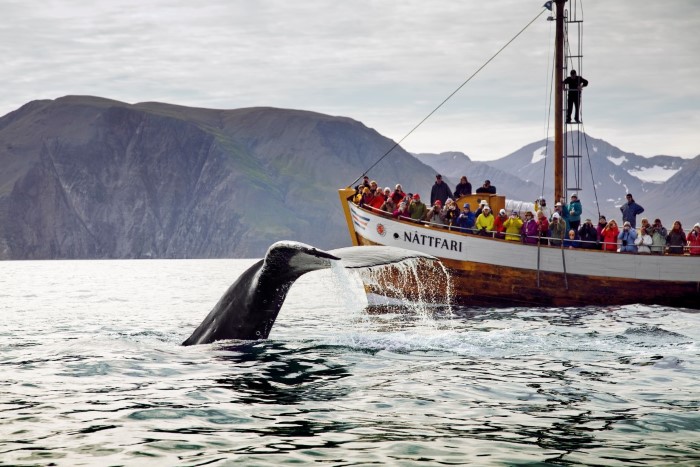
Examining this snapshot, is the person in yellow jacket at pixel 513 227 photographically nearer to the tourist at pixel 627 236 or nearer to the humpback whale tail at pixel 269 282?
the tourist at pixel 627 236

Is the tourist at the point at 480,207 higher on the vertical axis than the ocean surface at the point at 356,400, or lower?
higher

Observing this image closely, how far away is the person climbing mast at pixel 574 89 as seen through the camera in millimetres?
26938

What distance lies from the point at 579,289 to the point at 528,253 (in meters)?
1.76

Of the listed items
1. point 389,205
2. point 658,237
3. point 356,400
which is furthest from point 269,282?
point 658,237

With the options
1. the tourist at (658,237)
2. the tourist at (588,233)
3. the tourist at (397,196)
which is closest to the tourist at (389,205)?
the tourist at (397,196)

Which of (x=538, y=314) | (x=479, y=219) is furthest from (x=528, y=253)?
(x=538, y=314)

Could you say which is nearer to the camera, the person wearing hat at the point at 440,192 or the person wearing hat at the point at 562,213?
the person wearing hat at the point at 562,213

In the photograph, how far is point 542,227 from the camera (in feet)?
73.9

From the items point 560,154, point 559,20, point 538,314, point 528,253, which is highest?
point 559,20

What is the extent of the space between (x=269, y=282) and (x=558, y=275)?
49.9 feet

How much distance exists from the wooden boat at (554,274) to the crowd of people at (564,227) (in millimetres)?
289

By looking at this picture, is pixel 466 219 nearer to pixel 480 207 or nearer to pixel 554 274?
pixel 480 207

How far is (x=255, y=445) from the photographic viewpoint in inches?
252

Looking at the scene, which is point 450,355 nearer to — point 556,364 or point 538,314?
point 556,364
